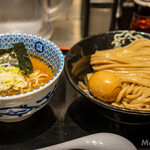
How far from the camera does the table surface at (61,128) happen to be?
75cm

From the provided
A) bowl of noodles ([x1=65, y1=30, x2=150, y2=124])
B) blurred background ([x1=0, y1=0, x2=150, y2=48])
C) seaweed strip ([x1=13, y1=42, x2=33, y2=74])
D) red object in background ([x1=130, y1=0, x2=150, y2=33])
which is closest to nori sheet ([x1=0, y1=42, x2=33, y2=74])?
seaweed strip ([x1=13, y1=42, x2=33, y2=74])

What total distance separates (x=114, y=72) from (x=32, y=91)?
1.32 ft

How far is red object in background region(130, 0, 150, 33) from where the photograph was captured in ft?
3.92

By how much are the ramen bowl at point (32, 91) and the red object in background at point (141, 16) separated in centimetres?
63

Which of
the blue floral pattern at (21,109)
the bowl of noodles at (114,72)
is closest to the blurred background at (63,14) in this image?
the bowl of noodles at (114,72)

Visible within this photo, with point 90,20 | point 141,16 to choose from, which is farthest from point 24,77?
point 141,16

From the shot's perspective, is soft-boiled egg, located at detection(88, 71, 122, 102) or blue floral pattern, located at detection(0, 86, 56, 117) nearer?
blue floral pattern, located at detection(0, 86, 56, 117)

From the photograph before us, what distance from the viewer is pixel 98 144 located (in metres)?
0.70

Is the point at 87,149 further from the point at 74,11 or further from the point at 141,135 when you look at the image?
the point at 74,11

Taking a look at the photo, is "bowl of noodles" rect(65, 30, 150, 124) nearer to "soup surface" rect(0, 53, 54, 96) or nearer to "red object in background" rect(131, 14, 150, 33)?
"soup surface" rect(0, 53, 54, 96)

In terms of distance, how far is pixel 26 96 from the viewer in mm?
653

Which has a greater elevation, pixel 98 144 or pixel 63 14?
pixel 63 14

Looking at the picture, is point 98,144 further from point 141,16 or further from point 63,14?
point 63,14

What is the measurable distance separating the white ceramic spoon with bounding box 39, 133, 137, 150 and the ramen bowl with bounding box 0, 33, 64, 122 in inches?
5.8
